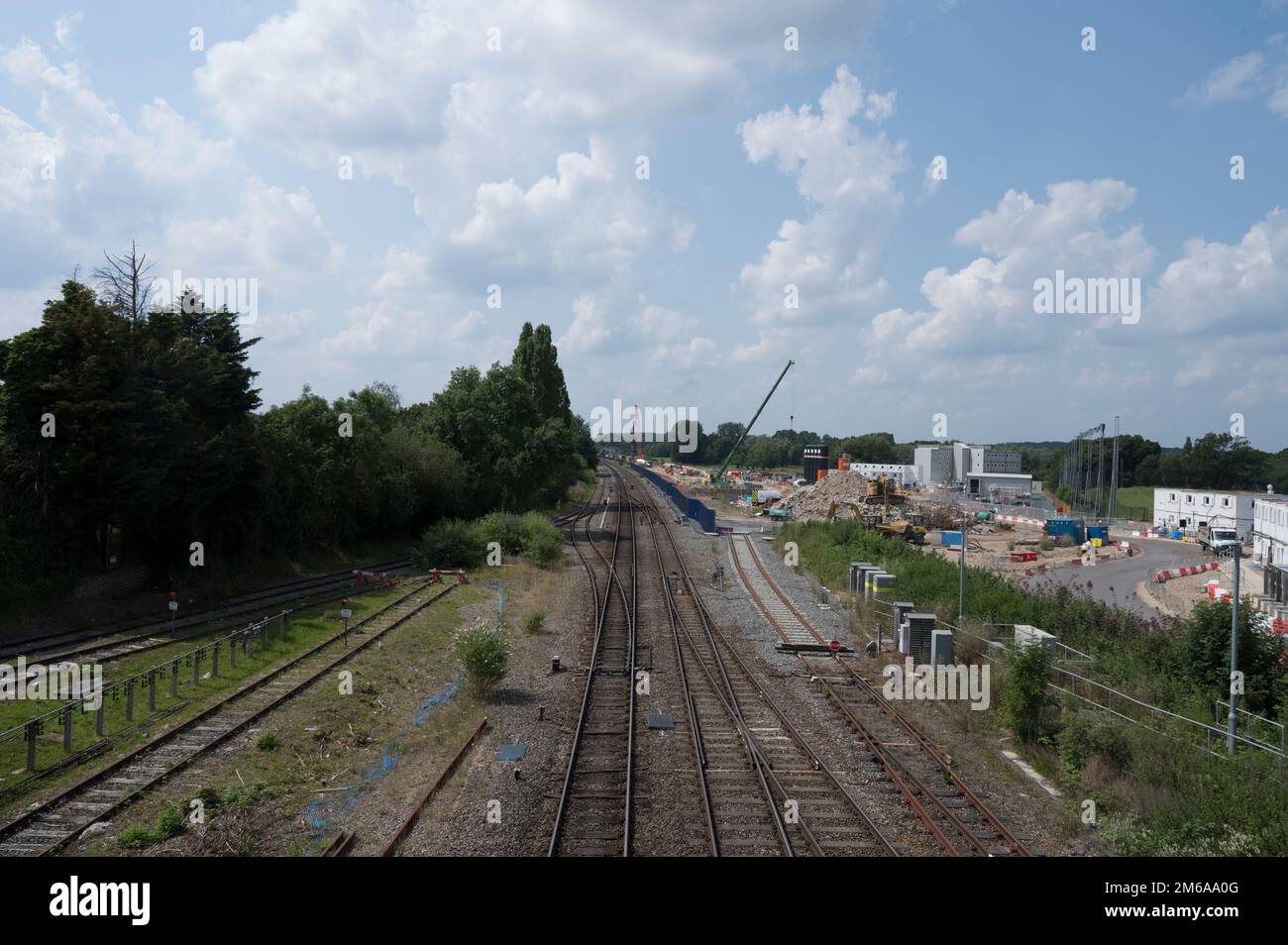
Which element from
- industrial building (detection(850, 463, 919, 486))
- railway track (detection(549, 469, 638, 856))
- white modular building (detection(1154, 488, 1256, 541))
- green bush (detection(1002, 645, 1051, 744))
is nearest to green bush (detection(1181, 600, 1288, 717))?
green bush (detection(1002, 645, 1051, 744))

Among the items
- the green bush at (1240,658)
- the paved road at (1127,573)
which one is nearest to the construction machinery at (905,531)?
the paved road at (1127,573)

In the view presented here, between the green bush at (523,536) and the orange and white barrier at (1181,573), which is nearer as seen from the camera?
the green bush at (523,536)

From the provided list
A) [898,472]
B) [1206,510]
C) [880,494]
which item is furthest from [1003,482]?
[880,494]

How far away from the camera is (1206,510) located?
2537 inches

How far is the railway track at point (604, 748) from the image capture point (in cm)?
977

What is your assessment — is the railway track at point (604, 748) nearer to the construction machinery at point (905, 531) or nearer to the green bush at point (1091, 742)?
the green bush at point (1091, 742)

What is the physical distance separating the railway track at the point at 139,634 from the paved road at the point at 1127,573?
89.9 feet

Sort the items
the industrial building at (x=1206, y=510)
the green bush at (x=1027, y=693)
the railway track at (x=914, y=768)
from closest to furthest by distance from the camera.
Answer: the railway track at (x=914, y=768) < the green bush at (x=1027, y=693) < the industrial building at (x=1206, y=510)

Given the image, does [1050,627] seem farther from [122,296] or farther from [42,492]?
[122,296]

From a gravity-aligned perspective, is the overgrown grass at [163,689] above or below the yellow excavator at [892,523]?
below

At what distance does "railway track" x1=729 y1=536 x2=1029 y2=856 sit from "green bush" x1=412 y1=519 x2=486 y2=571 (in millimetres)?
16252

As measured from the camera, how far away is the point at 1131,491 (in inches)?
4535
